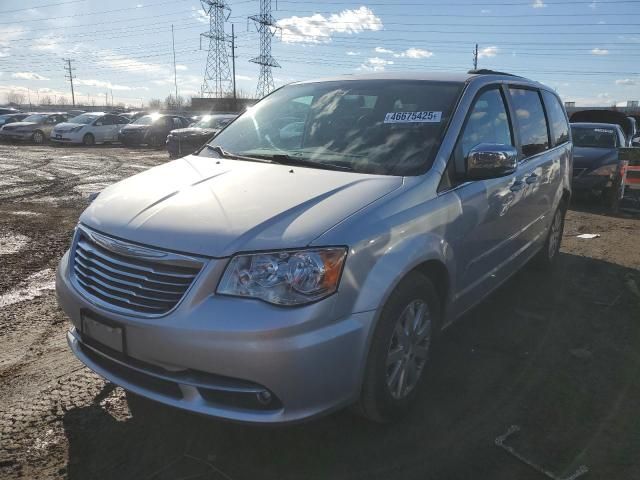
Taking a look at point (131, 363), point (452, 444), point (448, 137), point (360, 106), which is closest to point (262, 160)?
point (360, 106)

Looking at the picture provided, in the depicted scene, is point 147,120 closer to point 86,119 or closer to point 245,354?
point 86,119

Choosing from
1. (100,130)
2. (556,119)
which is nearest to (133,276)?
(556,119)

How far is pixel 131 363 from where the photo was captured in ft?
8.12

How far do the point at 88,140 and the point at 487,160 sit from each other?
959 inches

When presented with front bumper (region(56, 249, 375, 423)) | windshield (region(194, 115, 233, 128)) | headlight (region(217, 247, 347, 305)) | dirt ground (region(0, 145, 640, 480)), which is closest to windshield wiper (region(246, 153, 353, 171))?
headlight (region(217, 247, 347, 305))

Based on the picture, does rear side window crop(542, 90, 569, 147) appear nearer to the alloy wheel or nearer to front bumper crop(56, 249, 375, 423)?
the alloy wheel

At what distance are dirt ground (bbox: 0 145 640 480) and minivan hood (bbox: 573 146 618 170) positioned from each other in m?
5.93

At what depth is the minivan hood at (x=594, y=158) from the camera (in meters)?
10.1

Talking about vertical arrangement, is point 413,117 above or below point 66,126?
above

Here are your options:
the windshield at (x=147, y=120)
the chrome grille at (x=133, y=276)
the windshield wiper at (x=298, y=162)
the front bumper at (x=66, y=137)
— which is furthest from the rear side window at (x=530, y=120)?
the front bumper at (x=66, y=137)

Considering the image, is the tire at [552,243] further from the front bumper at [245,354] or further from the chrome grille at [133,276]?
the chrome grille at [133,276]

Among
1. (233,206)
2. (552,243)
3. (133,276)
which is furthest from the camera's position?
(552,243)

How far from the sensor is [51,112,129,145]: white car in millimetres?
23516

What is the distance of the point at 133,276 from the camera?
242 cm
